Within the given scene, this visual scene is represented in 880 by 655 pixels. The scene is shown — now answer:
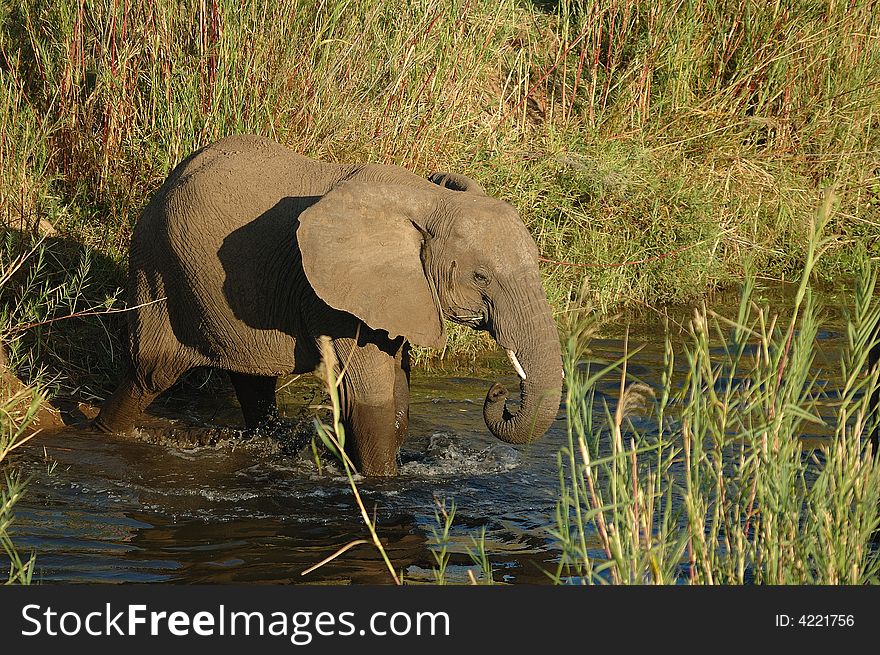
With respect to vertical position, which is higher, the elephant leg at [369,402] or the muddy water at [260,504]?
the elephant leg at [369,402]

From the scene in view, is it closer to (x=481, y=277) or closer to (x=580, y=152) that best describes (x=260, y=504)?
(x=481, y=277)

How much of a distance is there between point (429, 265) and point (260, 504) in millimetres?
1271

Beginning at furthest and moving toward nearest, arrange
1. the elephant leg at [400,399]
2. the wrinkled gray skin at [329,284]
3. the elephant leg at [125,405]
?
the elephant leg at [125,405] → the elephant leg at [400,399] → the wrinkled gray skin at [329,284]

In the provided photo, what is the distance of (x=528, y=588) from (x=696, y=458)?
58 centimetres

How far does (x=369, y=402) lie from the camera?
5.43 metres

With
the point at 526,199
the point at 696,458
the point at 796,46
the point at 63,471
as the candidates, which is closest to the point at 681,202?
the point at 526,199

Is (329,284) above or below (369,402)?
above

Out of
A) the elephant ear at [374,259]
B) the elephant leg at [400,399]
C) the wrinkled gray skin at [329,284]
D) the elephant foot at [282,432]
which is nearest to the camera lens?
the wrinkled gray skin at [329,284]

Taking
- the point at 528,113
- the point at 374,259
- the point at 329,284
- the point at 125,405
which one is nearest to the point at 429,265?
the point at 374,259

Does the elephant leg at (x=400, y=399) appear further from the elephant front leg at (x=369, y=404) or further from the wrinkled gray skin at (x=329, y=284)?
the elephant front leg at (x=369, y=404)

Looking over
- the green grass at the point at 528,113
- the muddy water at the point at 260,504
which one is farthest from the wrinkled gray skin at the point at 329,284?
the green grass at the point at 528,113

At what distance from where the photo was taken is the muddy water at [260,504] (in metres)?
4.74

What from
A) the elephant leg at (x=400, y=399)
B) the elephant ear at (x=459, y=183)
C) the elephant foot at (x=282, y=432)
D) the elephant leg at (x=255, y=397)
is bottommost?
the elephant foot at (x=282, y=432)

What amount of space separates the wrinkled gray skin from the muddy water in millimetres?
264
